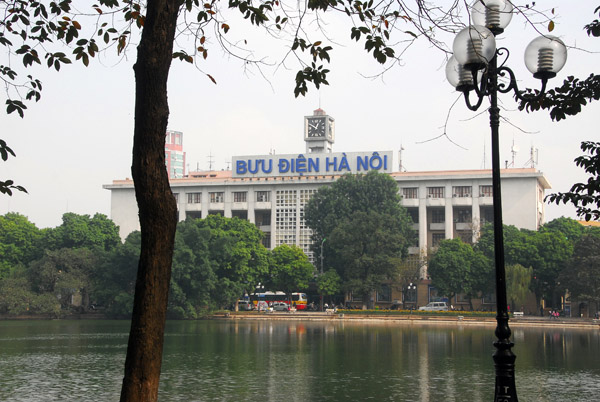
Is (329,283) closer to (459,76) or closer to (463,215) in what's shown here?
(463,215)

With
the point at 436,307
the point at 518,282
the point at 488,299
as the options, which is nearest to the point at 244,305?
the point at 436,307

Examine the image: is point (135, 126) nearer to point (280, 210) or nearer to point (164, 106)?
point (164, 106)

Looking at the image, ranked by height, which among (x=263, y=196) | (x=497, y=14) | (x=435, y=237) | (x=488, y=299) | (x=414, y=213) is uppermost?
(x=263, y=196)

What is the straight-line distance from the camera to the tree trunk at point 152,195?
6.48m

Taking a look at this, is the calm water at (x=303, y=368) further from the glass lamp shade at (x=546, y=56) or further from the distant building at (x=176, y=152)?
the distant building at (x=176, y=152)

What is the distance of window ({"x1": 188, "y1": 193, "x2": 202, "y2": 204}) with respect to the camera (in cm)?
9062

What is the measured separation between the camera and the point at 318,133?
89188mm

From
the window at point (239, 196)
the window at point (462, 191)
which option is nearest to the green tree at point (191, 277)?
the window at point (239, 196)

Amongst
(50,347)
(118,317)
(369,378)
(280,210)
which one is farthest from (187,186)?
(369,378)

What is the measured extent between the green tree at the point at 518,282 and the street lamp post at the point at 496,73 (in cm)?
5435

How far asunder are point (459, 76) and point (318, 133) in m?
80.5

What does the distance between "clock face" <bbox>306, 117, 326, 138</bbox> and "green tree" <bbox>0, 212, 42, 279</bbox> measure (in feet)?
111

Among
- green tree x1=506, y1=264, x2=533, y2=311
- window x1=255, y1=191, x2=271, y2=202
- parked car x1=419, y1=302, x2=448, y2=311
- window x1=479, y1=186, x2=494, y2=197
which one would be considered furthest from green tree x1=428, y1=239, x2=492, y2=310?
window x1=255, y1=191, x2=271, y2=202

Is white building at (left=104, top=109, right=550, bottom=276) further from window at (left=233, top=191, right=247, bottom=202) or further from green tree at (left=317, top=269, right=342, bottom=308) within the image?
green tree at (left=317, top=269, right=342, bottom=308)
